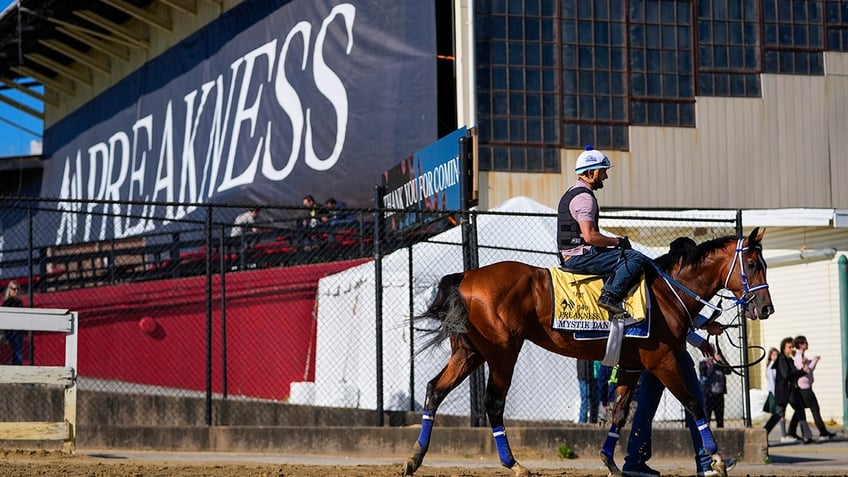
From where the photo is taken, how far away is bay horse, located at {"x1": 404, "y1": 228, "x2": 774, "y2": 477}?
10562 millimetres

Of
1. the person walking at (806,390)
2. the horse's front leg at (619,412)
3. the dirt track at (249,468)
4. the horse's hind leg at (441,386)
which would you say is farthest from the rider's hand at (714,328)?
the person walking at (806,390)

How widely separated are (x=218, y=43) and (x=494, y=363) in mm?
26212

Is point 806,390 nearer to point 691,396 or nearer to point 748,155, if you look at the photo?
point 748,155

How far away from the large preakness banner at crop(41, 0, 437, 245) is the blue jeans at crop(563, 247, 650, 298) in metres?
10.4

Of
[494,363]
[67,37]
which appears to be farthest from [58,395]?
[67,37]

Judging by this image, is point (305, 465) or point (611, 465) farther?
point (305, 465)

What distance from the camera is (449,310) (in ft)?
34.7

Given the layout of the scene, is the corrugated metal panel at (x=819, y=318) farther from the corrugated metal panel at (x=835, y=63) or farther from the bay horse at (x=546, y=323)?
the bay horse at (x=546, y=323)

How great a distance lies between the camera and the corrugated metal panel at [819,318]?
2433 centimetres

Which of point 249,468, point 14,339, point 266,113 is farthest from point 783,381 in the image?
point 266,113

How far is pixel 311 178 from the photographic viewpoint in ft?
96.0

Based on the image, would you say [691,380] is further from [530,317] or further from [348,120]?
[348,120]

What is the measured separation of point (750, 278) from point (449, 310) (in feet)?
9.07

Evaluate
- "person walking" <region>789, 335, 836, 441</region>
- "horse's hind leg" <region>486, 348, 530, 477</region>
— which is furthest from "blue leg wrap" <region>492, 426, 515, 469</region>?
"person walking" <region>789, 335, 836, 441</region>
